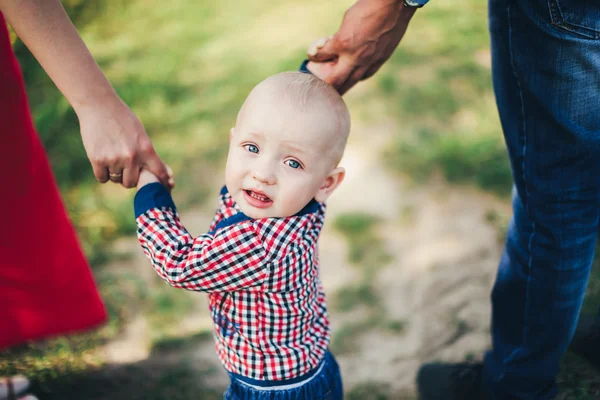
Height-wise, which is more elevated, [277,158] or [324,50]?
[324,50]

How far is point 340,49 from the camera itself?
1576 millimetres

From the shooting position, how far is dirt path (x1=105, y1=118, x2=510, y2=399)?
2.20m

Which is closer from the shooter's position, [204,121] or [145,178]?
[145,178]

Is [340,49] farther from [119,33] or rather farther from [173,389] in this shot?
[119,33]

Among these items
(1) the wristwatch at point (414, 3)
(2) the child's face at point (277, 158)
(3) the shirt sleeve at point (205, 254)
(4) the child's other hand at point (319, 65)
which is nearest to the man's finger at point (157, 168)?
(3) the shirt sleeve at point (205, 254)

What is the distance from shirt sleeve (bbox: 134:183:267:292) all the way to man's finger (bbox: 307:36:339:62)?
63 centimetres

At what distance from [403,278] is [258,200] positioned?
146 cm

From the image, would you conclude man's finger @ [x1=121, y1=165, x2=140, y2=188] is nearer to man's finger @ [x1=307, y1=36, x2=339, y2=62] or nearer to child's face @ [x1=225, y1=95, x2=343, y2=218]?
child's face @ [x1=225, y1=95, x2=343, y2=218]

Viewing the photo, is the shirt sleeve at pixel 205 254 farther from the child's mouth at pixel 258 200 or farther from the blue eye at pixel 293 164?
the blue eye at pixel 293 164

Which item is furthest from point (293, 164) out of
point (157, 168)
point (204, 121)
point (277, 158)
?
point (204, 121)

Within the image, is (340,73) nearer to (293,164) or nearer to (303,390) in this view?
(293,164)

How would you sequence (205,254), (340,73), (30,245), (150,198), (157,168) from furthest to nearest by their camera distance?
(30,245), (340,73), (157,168), (150,198), (205,254)

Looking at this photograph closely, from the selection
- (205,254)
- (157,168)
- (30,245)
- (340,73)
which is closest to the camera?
(205,254)

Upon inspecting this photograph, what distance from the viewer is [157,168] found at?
1.46m
